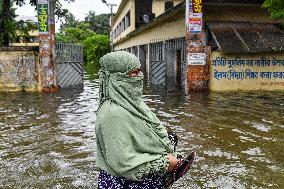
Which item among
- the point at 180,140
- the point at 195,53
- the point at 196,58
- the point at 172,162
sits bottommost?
the point at 180,140

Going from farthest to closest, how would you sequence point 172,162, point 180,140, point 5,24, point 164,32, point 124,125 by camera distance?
point 164,32
point 5,24
point 180,140
point 172,162
point 124,125

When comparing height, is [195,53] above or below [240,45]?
below

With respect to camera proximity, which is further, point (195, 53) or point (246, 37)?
point (246, 37)

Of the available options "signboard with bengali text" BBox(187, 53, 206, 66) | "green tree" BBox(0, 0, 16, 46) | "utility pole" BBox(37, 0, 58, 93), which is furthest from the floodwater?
"green tree" BBox(0, 0, 16, 46)

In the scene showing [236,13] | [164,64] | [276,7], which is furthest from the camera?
[164,64]

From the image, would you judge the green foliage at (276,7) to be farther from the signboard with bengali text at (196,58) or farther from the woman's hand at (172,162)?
the woman's hand at (172,162)

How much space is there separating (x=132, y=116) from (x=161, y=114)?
7.93 metres

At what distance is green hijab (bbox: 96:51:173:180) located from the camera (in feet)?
7.50

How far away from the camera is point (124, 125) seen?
2.29 m

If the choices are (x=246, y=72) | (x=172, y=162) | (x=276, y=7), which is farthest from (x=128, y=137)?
(x=246, y=72)

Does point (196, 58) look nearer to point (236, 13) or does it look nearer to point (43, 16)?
point (236, 13)

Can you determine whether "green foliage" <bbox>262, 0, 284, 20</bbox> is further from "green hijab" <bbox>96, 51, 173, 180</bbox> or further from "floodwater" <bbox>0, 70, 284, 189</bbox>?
"green hijab" <bbox>96, 51, 173, 180</bbox>

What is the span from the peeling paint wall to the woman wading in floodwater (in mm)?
13417

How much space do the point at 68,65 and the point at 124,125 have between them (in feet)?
49.7
